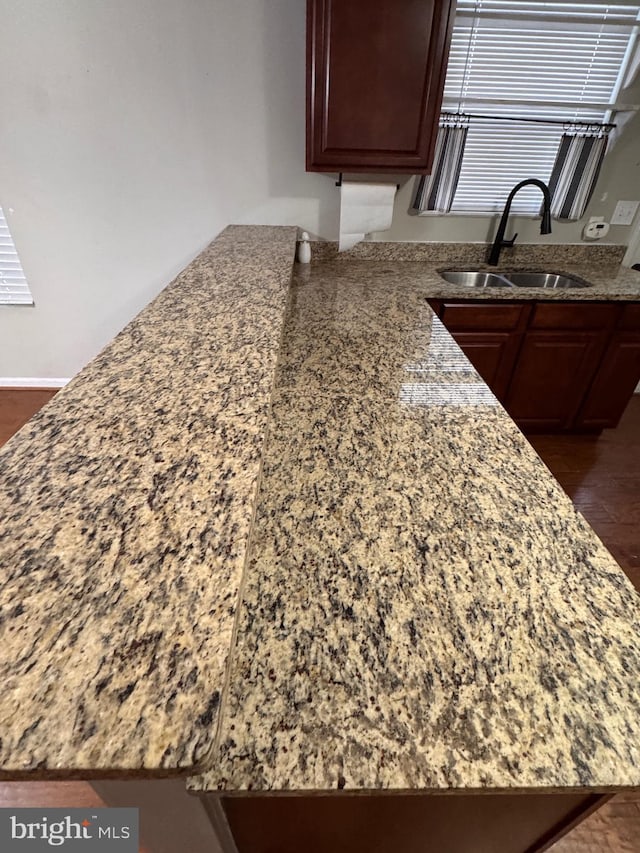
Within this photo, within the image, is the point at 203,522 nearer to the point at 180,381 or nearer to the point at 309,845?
the point at 180,381

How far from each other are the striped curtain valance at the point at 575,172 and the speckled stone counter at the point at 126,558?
2.44 m

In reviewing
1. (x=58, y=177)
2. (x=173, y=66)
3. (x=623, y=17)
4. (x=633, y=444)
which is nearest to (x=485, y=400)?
(x=633, y=444)

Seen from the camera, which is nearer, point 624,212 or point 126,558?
point 126,558

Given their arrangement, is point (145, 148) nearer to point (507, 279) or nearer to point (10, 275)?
point (10, 275)

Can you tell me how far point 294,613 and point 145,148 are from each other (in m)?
2.54

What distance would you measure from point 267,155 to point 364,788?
2584 millimetres

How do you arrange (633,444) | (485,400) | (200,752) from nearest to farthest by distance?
(200,752) → (485,400) → (633,444)

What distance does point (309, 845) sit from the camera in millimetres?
700

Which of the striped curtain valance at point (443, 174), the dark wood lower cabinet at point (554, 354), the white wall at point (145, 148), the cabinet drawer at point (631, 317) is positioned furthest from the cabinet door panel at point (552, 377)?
the striped curtain valance at point (443, 174)

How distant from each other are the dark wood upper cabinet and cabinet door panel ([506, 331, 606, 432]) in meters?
1.13

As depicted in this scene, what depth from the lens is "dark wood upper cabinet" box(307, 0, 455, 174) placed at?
158 centimetres

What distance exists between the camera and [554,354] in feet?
7.49

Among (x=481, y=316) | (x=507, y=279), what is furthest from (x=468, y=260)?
(x=481, y=316)

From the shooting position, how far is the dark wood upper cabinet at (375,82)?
158 centimetres
